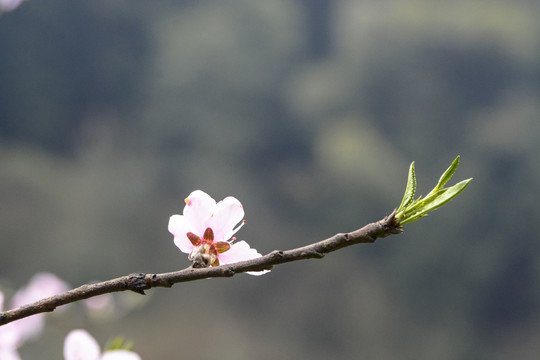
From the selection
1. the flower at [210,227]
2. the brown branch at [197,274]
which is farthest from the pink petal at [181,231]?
the brown branch at [197,274]

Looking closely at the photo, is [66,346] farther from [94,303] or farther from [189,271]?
[94,303]

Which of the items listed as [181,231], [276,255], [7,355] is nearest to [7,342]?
[7,355]

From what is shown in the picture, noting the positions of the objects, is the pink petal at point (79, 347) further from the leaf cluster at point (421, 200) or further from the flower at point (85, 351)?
the leaf cluster at point (421, 200)

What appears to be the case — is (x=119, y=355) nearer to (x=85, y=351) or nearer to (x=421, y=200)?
(x=85, y=351)

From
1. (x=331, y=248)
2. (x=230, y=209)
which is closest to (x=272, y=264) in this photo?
(x=331, y=248)

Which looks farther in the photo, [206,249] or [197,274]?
[206,249]

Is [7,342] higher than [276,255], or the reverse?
[7,342]

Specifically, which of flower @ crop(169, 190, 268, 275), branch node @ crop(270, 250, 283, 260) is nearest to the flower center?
flower @ crop(169, 190, 268, 275)

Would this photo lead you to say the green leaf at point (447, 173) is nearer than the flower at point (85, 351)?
Yes
